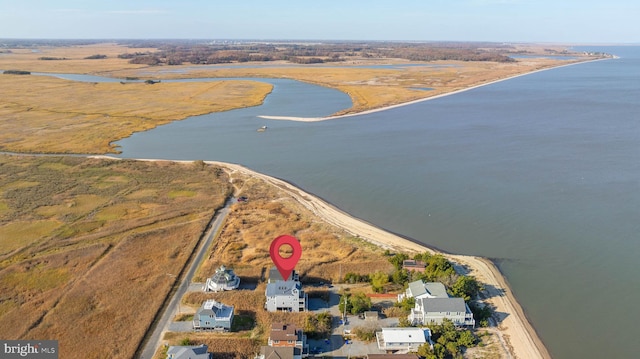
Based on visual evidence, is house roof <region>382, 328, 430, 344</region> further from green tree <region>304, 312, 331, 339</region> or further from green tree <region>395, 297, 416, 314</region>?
green tree <region>304, 312, 331, 339</region>

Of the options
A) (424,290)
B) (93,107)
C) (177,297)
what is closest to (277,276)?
(177,297)

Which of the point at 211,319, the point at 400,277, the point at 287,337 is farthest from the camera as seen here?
the point at 400,277

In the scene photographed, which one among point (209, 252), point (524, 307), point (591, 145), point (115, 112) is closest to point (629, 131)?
point (591, 145)

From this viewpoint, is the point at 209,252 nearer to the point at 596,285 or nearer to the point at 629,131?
the point at 596,285

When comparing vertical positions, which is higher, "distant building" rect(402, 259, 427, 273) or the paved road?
"distant building" rect(402, 259, 427, 273)

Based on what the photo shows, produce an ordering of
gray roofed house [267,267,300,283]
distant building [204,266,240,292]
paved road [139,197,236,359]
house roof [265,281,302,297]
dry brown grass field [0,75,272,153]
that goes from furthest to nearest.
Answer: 1. dry brown grass field [0,75,272,153]
2. gray roofed house [267,267,300,283]
3. distant building [204,266,240,292]
4. house roof [265,281,302,297]
5. paved road [139,197,236,359]

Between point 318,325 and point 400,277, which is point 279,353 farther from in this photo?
point 400,277

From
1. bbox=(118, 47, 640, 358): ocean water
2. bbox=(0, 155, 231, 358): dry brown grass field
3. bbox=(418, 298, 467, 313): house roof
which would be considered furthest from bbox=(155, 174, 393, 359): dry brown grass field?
bbox=(418, 298, 467, 313): house roof

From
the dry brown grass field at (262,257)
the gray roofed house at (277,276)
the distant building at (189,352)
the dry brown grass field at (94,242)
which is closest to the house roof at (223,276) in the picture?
the dry brown grass field at (262,257)
